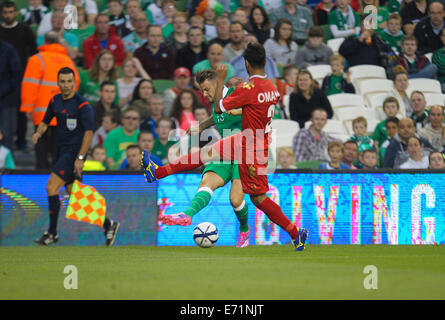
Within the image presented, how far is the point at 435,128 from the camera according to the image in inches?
542

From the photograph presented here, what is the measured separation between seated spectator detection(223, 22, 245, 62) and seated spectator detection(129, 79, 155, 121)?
152 cm

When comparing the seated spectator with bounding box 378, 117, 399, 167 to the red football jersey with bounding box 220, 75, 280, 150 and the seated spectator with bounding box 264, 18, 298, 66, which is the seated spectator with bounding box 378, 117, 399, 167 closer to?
the seated spectator with bounding box 264, 18, 298, 66

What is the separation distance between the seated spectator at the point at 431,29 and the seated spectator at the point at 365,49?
837 millimetres

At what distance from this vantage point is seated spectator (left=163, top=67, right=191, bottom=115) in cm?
1398

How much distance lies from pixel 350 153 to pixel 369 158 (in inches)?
11.3

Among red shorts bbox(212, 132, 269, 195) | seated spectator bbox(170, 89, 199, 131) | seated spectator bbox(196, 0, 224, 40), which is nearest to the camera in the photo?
red shorts bbox(212, 132, 269, 195)

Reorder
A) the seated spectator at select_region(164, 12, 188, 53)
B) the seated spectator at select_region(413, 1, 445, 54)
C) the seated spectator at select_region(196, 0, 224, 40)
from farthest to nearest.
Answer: the seated spectator at select_region(413, 1, 445, 54), the seated spectator at select_region(196, 0, 224, 40), the seated spectator at select_region(164, 12, 188, 53)

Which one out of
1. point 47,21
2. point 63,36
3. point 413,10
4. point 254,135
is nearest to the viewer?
point 254,135

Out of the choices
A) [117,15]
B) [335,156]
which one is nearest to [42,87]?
[117,15]

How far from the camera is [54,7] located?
1513cm

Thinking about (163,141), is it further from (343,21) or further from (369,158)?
(343,21)

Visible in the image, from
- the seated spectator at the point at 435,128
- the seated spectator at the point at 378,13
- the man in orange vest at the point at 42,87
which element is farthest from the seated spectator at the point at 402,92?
the man in orange vest at the point at 42,87

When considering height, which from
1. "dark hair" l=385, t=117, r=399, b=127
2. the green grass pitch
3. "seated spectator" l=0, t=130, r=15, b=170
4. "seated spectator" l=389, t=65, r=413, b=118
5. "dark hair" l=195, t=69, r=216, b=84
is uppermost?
"seated spectator" l=389, t=65, r=413, b=118

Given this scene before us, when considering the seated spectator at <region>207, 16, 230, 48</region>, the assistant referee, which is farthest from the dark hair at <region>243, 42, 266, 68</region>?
the seated spectator at <region>207, 16, 230, 48</region>
